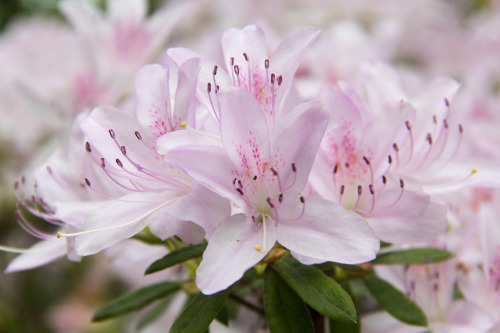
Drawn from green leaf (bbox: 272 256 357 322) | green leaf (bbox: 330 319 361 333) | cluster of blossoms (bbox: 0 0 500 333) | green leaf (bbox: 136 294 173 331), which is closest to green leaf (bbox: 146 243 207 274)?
cluster of blossoms (bbox: 0 0 500 333)

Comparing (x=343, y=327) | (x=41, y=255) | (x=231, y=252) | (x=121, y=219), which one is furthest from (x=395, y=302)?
(x=41, y=255)

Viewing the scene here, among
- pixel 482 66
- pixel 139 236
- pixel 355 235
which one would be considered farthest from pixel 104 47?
pixel 482 66

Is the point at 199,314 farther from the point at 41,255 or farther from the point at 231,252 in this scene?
the point at 41,255

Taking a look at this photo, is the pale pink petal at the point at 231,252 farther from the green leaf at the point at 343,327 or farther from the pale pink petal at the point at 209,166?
the green leaf at the point at 343,327

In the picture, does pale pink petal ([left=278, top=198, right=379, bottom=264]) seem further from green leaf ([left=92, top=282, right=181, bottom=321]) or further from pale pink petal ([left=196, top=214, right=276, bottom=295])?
green leaf ([left=92, top=282, right=181, bottom=321])

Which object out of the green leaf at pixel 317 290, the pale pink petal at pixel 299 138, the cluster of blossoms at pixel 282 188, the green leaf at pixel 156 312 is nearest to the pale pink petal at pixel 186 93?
the cluster of blossoms at pixel 282 188

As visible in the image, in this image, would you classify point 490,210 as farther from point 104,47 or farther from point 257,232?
point 104,47
